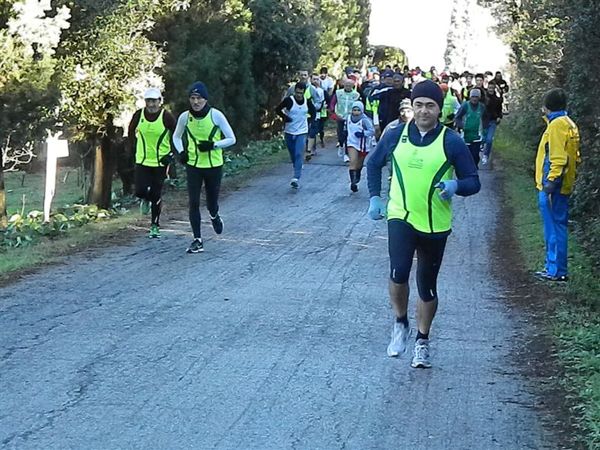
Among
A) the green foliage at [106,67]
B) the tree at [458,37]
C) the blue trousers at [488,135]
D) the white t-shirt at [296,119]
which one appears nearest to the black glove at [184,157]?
the green foliage at [106,67]

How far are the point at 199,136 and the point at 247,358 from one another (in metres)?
5.05

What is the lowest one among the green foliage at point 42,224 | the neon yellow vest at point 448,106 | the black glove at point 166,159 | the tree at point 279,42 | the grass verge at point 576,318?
the green foliage at point 42,224

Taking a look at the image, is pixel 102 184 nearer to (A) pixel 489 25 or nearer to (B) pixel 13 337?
(B) pixel 13 337

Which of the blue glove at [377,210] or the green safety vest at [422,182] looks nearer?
the green safety vest at [422,182]

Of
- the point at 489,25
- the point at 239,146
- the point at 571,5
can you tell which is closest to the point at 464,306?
the point at 571,5

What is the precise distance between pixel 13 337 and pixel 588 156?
8515 millimetres

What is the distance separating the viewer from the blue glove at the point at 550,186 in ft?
35.4

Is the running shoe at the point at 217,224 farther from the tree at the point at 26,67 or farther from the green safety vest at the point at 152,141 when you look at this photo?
the tree at the point at 26,67

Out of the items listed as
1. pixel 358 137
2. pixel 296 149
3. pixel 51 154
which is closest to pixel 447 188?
pixel 51 154

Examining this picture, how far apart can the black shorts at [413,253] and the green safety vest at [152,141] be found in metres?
6.22

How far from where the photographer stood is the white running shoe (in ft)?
25.8

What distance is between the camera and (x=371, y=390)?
702cm

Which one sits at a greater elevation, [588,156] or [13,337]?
[588,156]

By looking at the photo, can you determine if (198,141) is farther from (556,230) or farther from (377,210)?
(377,210)
